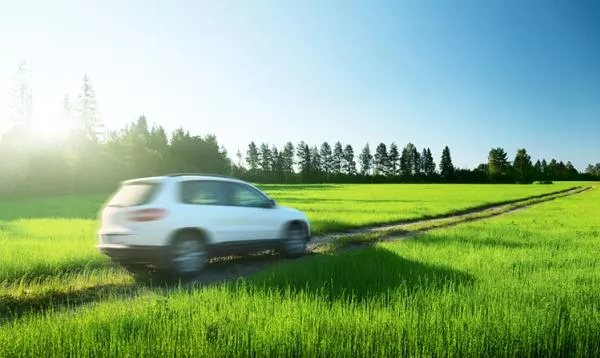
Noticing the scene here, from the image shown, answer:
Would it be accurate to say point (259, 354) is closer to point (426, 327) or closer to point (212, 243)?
point (426, 327)

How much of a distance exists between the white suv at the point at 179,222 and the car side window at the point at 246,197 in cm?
2

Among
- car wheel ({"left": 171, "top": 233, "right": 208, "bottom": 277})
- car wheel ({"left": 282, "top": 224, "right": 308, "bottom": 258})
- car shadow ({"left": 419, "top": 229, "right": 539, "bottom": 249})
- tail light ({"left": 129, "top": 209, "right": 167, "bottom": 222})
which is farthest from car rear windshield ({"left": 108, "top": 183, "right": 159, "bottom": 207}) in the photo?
car shadow ({"left": 419, "top": 229, "right": 539, "bottom": 249})

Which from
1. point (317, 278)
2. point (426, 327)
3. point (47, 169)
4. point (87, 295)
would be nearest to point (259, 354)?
point (426, 327)

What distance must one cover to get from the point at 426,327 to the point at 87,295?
590cm

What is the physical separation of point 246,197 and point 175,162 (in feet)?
279

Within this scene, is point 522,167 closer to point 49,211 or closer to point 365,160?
point 365,160

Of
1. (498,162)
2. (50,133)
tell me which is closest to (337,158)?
(498,162)

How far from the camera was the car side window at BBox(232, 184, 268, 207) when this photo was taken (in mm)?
11805

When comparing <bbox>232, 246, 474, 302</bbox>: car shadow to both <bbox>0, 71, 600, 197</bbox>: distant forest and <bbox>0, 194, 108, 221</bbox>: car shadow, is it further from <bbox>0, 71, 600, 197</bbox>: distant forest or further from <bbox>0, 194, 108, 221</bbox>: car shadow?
<bbox>0, 71, 600, 197</bbox>: distant forest

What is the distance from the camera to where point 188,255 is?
398 inches

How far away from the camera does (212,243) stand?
1075 cm

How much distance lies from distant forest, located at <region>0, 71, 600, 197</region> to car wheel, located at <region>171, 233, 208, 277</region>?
158ft

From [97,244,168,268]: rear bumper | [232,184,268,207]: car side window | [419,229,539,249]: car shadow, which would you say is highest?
[232,184,268,207]: car side window

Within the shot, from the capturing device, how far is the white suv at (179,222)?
973 centimetres
